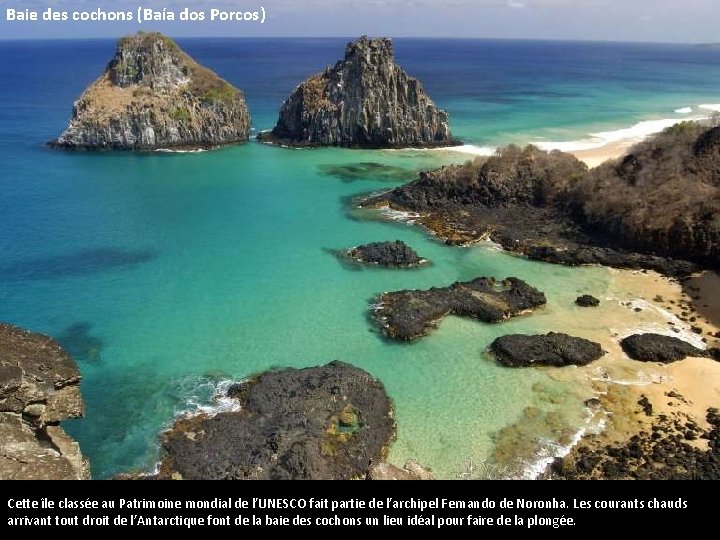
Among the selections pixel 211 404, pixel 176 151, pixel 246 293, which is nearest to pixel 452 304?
pixel 246 293

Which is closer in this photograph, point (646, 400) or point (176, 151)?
point (646, 400)

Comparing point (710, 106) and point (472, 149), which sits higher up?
point (710, 106)

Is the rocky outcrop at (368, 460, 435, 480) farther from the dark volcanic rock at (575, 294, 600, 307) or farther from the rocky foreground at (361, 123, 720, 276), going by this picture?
the rocky foreground at (361, 123, 720, 276)

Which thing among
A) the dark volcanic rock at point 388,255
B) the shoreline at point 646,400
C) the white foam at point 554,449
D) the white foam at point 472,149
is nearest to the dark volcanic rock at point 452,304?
the dark volcanic rock at point 388,255

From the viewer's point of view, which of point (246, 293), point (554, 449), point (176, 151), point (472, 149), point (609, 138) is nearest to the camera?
point (554, 449)

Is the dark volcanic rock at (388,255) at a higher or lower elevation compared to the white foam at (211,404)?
higher

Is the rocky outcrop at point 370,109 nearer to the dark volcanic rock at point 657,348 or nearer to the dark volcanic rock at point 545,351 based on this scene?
the dark volcanic rock at point 545,351

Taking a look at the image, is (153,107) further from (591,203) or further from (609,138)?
(609,138)

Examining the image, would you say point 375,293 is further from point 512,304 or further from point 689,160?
point 689,160
